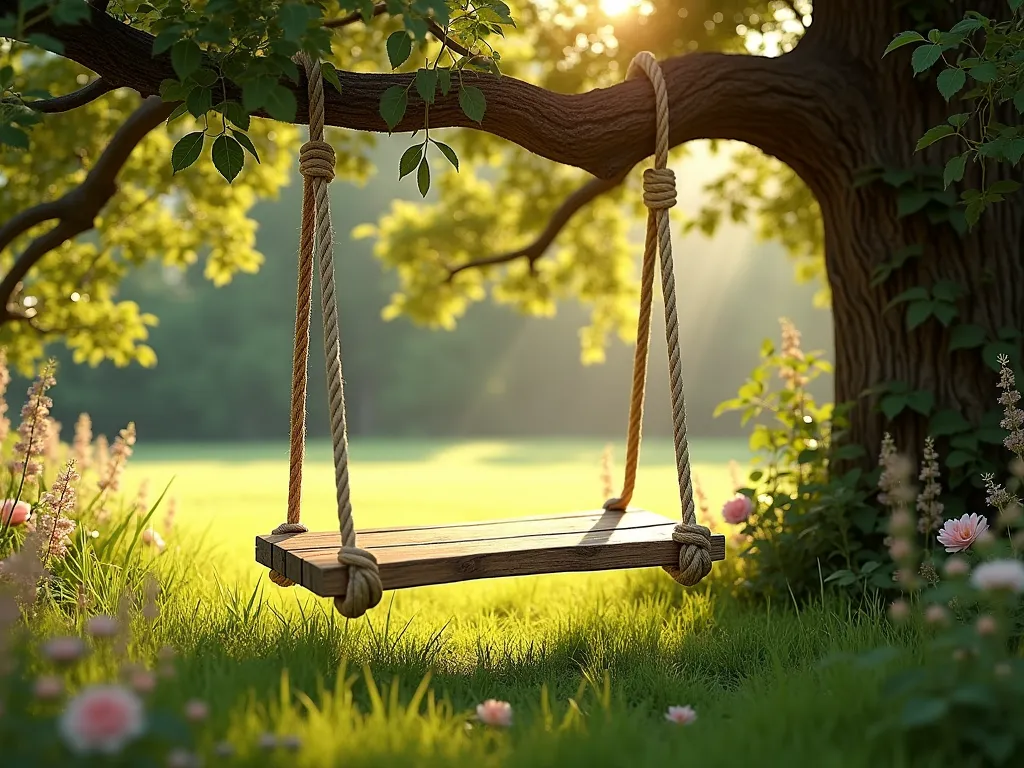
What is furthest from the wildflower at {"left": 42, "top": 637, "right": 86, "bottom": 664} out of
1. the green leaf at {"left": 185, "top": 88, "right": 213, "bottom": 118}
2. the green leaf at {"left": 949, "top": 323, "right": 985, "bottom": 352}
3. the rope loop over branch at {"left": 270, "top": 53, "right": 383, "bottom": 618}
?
the green leaf at {"left": 949, "top": 323, "right": 985, "bottom": 352}

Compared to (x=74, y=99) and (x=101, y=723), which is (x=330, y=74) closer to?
(x=74, y=99)

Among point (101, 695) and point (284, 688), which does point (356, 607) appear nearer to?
point (284, 688)

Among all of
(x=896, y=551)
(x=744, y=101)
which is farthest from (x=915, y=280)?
(x=896, y=551)

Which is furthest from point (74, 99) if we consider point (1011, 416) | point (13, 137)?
point (1011, 416)

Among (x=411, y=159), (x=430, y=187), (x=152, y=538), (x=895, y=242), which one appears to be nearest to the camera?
(x=411, y=159)

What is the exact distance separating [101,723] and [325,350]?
3.59ft

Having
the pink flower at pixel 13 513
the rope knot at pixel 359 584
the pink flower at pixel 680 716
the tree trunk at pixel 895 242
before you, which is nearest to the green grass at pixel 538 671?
the pink flower at pixel 680 716

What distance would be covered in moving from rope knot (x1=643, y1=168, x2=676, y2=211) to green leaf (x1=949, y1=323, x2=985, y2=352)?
1.29m

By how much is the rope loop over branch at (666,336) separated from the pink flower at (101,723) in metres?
1.70

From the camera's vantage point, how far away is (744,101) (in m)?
3.74

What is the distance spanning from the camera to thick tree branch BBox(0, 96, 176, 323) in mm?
4414

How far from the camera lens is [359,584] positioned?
93.8 inches

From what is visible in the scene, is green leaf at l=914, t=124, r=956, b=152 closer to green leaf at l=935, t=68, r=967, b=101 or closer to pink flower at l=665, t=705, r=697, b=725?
green leaf at l=935, t=68, r=967, b=101

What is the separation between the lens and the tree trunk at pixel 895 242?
3.77 m
